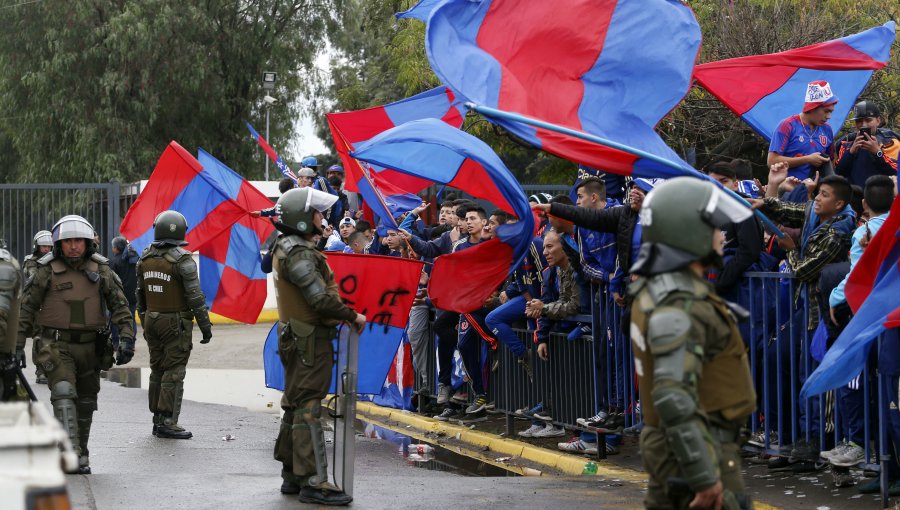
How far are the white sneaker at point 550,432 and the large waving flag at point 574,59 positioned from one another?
10.1 feet

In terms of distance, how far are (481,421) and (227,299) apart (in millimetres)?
3145

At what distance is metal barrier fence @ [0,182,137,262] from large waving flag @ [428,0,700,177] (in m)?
14.7

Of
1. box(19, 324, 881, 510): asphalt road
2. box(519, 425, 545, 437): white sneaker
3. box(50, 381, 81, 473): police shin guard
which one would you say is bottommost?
box(19, 324, 881, 510): asphalt road

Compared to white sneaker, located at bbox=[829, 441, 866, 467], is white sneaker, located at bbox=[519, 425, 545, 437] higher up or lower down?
lower down

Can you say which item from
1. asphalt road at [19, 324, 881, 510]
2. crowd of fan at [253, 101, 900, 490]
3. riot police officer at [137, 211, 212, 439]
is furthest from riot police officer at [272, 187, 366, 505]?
riot police officer at [137, 211, 212, 439]

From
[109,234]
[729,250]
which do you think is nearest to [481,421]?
[729,250]

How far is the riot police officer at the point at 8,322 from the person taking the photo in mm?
9102

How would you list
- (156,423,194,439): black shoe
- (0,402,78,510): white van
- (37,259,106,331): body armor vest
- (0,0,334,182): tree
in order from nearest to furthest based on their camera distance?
(0,402,78,510): white van
(37,259,106,331): body armor vest
(156,423,194,439): black shoe
(0,0,334,182): tree

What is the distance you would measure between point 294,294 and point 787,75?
4.77 m

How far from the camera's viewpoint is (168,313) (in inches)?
461

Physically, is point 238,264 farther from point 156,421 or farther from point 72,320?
point 72,320

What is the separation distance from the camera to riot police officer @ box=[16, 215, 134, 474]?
972 cm

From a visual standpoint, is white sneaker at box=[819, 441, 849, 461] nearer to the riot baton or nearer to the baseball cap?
the baseball cap

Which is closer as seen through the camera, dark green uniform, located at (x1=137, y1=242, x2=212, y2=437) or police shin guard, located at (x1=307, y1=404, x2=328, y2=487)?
police shin guard, located at (x1=307, y1=404, x2=328, y2=487)
